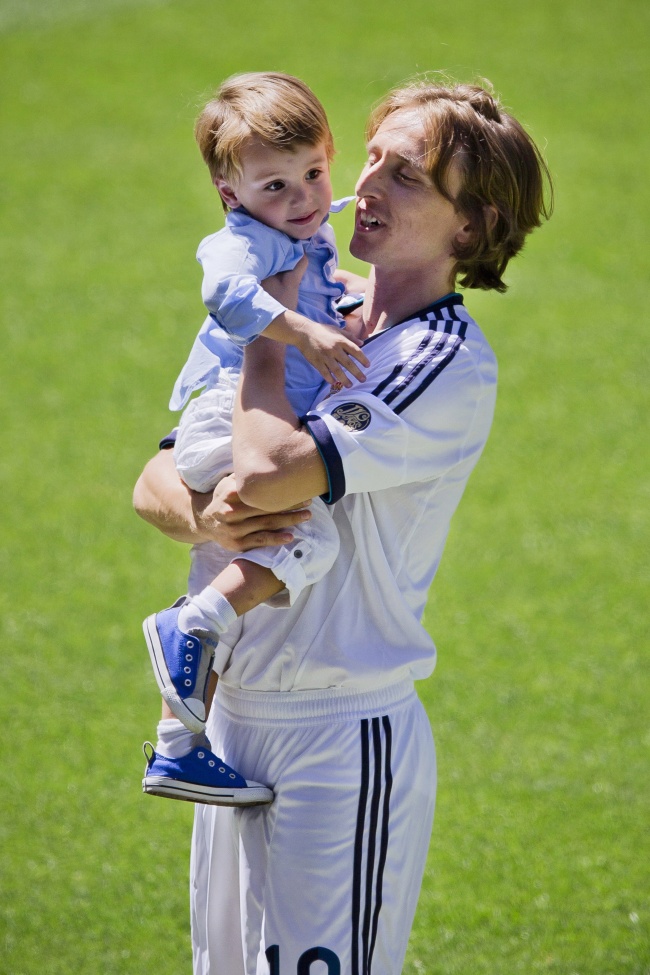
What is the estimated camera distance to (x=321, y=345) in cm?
222

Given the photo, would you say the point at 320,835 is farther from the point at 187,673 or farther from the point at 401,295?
the point at 401,295

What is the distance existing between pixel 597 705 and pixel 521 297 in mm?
5200

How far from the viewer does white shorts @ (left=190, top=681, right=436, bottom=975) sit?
7.64ft

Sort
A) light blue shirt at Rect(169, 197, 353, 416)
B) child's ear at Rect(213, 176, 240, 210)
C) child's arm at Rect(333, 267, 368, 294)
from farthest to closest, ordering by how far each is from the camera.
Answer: child's arm at Rect(333, 267, 368, 294) < child's ear at Rect(213, 176, 240, 210) < light blue shirt at Rect(169, 197, 353, 416)

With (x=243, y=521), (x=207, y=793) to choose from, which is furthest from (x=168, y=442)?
(x=207, y=793)

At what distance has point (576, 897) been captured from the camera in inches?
175

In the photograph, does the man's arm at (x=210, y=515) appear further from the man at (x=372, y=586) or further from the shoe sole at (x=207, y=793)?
the shoe sole at (x=207, y=793)

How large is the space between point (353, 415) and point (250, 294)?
0.32 meters

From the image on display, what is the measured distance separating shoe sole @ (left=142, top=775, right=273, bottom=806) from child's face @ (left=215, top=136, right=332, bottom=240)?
1186 mm

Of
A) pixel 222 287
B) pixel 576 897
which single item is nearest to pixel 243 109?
pixel 222 287

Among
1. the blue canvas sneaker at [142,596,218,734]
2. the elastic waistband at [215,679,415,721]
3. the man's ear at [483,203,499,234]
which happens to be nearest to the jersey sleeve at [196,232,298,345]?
the man's ear at [483,203,499,234]

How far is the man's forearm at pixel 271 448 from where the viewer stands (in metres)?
2.17

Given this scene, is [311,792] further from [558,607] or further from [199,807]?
[558,607]

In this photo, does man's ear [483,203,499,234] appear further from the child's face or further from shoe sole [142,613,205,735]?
shoe sole [142,613,205,735]
